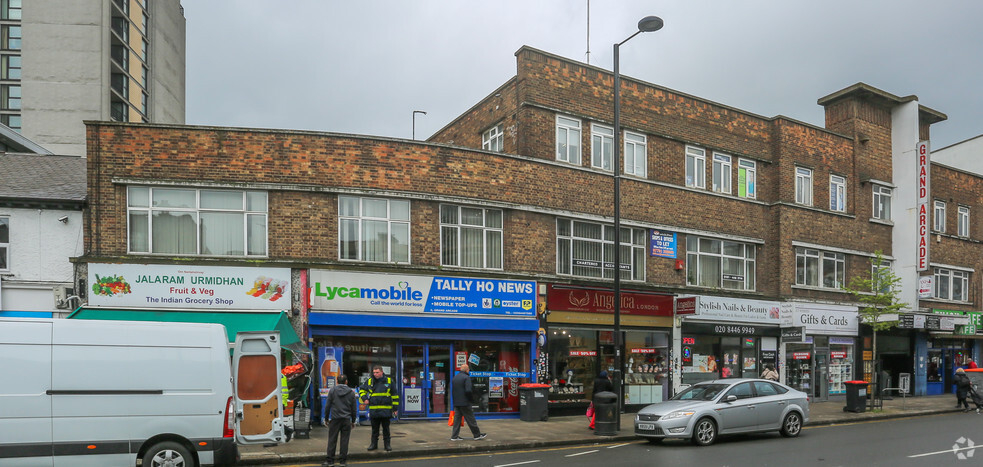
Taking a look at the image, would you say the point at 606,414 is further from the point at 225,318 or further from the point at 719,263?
the point at 719,263

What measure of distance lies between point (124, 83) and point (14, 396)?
47576 mm

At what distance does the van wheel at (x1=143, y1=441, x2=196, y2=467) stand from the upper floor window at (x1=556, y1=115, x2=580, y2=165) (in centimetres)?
1313

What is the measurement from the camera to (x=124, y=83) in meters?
51.7

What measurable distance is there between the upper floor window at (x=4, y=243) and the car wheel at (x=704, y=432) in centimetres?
1486

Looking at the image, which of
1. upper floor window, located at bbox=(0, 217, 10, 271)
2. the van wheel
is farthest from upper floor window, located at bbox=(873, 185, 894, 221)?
upper floor window, located at bbox=(0, 217, 10, 271)

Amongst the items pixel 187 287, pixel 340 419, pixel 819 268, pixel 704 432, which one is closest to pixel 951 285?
pixel 819 268

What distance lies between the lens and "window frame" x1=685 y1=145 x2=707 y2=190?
23547mm

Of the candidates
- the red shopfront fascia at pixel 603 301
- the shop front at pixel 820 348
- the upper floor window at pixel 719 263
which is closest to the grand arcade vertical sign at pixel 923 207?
the shop front at pixel 820 348

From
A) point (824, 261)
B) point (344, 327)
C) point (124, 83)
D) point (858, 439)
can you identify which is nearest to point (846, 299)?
point (824, 261)

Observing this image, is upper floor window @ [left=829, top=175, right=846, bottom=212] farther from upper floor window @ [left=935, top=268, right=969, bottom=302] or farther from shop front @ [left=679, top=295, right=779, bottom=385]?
upper floor window @ [left=935, top=268, right=969, bottom=302]

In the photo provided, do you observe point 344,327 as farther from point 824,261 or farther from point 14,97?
point 14,97

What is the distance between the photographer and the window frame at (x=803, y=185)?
85.2ft

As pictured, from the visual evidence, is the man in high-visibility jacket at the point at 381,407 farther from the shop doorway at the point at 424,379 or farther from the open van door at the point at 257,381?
the shop doorway at the point at 424,379

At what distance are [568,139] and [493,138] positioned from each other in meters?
2.63
